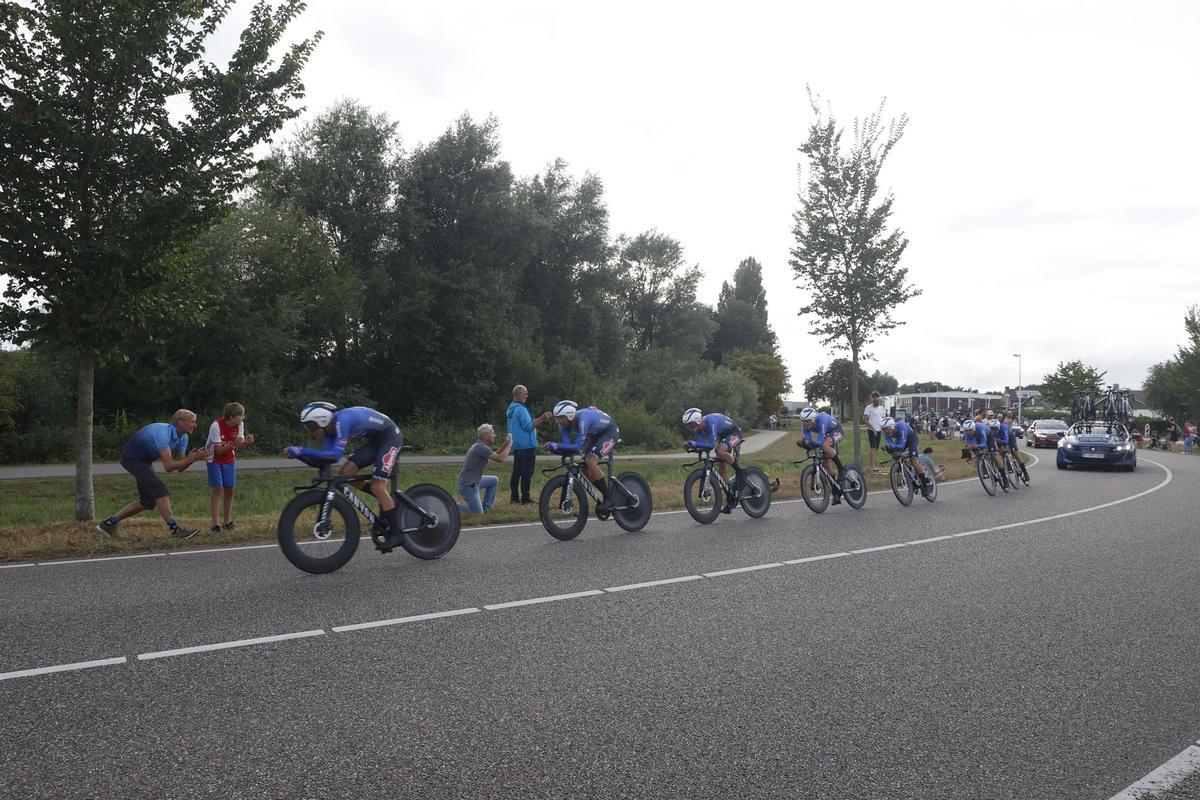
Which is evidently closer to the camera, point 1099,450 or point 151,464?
point 151,464

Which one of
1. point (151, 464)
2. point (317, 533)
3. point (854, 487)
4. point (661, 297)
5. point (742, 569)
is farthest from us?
point (661, 297)

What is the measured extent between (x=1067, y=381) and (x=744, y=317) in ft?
113

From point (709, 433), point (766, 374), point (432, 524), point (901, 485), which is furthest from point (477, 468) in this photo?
point (766, 374)

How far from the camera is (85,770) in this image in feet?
10.6

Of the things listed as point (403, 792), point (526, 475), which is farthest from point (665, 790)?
point (526, 475)

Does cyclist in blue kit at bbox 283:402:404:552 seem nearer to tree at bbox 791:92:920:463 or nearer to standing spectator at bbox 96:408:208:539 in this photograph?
standing spectator at bbox 96:408:208:539

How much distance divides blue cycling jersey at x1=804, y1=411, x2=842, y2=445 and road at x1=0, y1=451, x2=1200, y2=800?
15.2ft

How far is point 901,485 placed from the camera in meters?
14.1

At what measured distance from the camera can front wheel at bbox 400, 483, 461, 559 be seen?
7.99 metres

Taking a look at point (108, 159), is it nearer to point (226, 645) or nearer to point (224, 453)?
point (224, 453)

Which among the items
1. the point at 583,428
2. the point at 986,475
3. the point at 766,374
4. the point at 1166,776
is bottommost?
the point at 1166,776

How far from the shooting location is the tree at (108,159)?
9.41 m

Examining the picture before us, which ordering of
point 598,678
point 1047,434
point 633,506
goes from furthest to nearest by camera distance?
point 1047,434 < point 633,506 < point 598,678

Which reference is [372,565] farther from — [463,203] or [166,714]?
[463,203]
